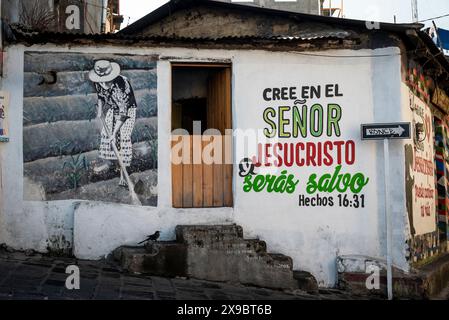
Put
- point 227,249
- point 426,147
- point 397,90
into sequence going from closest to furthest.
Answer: point 227,249 → point 397,90 → point 426,147

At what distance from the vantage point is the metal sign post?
789 centimetres

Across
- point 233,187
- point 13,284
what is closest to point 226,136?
point 233,187

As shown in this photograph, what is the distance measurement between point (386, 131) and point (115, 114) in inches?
172

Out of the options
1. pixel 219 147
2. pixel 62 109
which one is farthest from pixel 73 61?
pixel 219 147

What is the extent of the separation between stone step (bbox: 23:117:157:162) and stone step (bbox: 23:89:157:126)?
0.29 feet

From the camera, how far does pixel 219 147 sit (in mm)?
8648

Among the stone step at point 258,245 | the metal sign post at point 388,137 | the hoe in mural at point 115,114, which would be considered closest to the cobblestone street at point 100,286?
A: the stone step at point 258,245

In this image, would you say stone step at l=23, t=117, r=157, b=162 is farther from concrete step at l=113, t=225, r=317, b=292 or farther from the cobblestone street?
concrete step at l=113, t=225, r=317, b=292

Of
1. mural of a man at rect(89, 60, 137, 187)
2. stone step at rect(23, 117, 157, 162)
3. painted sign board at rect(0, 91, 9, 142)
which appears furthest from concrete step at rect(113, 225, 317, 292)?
painted sign board at rect(0, 91, 9, 142)

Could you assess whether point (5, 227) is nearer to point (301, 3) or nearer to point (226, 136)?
point (226, 136)

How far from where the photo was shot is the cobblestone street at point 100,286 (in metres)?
6.13

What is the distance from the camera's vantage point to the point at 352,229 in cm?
842

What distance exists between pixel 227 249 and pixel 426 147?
16.3ft

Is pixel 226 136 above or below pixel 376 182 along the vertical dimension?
above
